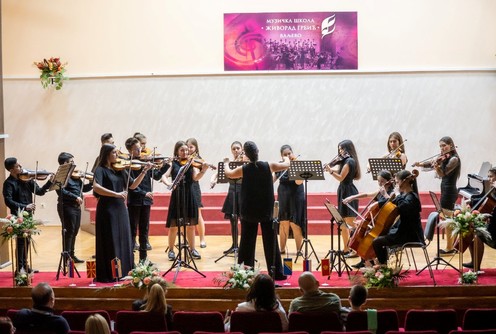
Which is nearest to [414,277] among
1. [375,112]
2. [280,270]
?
[280,270]

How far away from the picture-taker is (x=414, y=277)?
8.66 metres

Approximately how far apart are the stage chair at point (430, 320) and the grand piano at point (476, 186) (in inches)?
154

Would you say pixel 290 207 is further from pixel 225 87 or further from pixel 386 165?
pixel 225 87

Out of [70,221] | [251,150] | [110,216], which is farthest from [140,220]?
[251,150]

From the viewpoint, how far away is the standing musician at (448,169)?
1024 centimetres

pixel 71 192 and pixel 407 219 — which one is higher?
pixel 71 192

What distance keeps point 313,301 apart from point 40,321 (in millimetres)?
2221

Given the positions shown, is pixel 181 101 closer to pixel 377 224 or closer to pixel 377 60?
pixel 377 60

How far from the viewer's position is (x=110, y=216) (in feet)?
28.1

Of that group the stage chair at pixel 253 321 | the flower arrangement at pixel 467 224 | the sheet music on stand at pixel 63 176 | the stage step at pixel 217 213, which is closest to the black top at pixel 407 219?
the flower arrangement at pixel 467 224

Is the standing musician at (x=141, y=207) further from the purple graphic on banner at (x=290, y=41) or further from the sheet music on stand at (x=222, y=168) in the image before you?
the purple graphic on banner at (x=290, y=41)

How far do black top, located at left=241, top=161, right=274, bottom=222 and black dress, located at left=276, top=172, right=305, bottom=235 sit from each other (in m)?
2.02

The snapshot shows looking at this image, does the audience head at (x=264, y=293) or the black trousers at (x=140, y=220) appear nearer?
the audience head at (x=264, y=293)

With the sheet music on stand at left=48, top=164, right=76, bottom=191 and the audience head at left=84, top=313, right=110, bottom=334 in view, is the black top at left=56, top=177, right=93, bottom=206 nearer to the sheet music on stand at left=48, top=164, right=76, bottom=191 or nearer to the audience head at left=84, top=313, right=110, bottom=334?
the sheet music on stand at left=48, top=164, right=76, bottom=191
